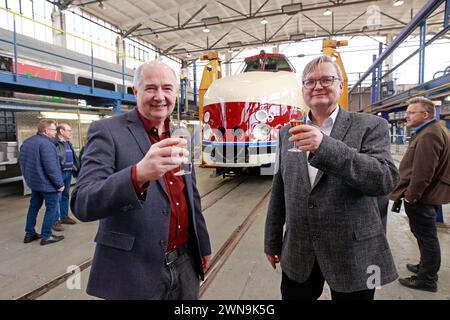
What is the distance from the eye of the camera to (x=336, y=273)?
140cm

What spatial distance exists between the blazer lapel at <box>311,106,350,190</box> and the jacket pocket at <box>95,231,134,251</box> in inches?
35.7

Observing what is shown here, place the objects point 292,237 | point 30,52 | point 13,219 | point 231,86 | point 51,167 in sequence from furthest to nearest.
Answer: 1. point 30,52
2. point 231,86
3. point 13,219
4. point 51,167
5. point 292,237

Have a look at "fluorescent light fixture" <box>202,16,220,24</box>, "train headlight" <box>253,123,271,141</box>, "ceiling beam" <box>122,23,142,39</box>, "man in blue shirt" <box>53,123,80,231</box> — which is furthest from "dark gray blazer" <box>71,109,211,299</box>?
"ceiling beam" <box>122,23,142,39</box>

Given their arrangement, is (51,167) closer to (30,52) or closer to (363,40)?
(30,52)

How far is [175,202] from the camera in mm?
1425

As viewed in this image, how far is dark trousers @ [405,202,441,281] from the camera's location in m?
2.46

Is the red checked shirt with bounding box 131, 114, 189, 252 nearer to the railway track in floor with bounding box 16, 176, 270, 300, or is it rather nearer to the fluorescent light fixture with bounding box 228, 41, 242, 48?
the railway track in floor with bounding box 16, 176, 270, 300

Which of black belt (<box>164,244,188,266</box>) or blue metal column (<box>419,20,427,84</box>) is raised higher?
blue metal column (<box>419,20,427,84</box>)

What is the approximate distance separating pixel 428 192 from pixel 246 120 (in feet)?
9.91

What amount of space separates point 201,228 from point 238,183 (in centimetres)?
529

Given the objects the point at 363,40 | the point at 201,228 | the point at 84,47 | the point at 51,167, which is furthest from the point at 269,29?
the point at 201,228

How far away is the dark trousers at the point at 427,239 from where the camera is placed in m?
2.46

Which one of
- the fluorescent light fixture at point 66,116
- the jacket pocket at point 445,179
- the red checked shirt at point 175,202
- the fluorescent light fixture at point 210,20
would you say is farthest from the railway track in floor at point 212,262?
the fluorescent light fixture at point 210,20

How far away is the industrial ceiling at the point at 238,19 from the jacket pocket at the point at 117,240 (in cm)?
1396
